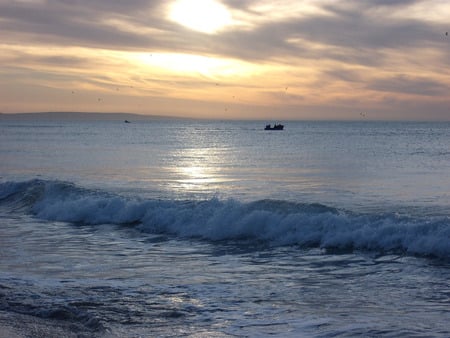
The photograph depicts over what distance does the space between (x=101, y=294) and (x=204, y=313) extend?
2.41 meters

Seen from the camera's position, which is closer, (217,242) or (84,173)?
(217,242)

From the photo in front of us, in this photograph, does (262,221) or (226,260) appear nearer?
(226,260)

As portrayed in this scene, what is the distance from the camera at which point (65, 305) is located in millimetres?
10586

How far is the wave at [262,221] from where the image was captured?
1664 cm

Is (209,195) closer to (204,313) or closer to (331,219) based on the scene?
(331,219)

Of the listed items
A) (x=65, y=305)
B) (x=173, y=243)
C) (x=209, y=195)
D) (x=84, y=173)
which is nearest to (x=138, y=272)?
(x=65, y=305)

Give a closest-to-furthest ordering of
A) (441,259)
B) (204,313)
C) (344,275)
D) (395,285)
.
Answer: (204,313), (395,285), (344,275), (441,259)

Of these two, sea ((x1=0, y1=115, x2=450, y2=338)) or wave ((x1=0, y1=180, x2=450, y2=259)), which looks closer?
sea ((x1=0, y1=115, x2=450, y2=338))

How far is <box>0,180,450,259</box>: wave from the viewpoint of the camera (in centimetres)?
1664

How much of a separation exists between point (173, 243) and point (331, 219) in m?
5.13

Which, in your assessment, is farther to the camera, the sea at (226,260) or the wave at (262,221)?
the wave at (262,221)

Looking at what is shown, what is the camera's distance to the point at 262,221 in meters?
19.8

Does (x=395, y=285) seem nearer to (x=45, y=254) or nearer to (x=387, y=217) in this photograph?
(x=387, y=217)

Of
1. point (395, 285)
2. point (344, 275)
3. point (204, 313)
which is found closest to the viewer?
point (204, 313)
